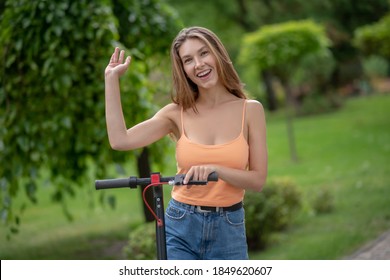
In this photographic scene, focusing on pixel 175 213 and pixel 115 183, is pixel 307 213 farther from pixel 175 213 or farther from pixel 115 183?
pixel 115 183

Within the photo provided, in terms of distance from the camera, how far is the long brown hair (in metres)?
2.61

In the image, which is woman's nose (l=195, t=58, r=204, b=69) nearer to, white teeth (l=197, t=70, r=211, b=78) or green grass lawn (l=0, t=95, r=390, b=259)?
white teeth (l=197, t=70, r=211, b=78)

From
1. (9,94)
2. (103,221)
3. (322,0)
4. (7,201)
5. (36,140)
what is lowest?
(103,221)

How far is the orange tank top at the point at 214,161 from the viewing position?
8.35 ft

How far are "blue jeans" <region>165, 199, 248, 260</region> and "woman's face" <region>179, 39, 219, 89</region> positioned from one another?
0.47 meters

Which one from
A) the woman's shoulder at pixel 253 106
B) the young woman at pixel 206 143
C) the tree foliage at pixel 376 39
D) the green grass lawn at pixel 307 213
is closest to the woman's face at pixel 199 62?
the young woman at pixel 206 143

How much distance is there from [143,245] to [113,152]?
77 centimetres

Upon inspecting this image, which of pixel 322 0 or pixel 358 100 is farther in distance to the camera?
pixel 358 100

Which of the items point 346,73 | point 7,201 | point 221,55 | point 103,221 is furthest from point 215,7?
point 221,55

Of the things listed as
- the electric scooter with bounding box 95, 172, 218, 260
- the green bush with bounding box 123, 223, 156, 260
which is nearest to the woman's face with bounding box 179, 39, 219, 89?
the electric scooter with bounding box 95, 172, 218, 260

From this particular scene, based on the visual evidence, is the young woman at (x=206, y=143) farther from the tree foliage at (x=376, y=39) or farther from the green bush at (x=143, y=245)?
the tree foliage at (x=376, y=39)

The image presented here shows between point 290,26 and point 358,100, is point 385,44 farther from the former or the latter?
point 358,100

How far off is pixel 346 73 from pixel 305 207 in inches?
693

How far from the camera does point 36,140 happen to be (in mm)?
5414
